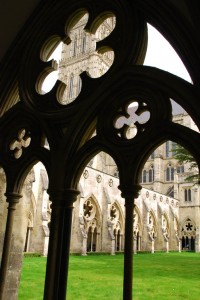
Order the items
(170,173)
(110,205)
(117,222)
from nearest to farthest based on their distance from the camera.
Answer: (110,205)
(117,222)
(170,173)

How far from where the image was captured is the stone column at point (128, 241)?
2047 millimetres

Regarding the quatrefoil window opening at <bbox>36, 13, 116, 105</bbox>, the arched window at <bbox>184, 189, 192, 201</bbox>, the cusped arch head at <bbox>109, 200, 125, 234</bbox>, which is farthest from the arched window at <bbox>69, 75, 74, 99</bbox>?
the cusped arch head at <bbox>109, 200, 125, 234</bbox>

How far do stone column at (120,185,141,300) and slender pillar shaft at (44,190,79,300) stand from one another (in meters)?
0.47

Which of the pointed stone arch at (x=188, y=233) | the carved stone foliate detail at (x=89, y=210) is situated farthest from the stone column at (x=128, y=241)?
the pointed stone arch at (x=188, y=233)

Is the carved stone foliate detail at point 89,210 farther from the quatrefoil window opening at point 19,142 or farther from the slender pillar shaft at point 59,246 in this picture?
the slender pillar shaft at point 59,246

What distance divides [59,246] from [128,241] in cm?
55

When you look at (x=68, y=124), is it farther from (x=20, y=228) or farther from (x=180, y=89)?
(x=20, y=228)

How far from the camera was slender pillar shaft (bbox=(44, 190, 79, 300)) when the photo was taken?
225 cm

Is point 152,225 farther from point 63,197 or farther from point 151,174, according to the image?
point 63,197

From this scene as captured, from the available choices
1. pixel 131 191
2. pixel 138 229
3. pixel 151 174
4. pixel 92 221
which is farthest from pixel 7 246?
pixel 151 174

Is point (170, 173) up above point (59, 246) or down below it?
above

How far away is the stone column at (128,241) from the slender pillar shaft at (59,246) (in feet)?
1.54

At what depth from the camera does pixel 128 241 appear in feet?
7.01

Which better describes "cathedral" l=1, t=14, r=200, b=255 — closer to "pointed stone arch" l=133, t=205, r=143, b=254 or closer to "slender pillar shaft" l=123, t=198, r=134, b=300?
"pointed stone arch" l=133, t=205, r=143, b=254
